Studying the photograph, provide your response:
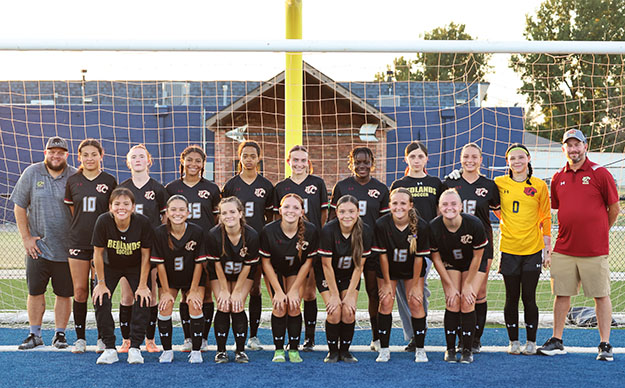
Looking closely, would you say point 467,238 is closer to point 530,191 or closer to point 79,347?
point 530,191

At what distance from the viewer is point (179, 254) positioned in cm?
479

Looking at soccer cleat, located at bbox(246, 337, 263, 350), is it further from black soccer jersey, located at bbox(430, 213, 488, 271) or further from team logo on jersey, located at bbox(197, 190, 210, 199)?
black soccer jersey, located at bbox(430, 213, 488, 271)

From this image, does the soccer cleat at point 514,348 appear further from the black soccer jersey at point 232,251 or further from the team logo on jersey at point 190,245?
the team logo on jersey at point 190,245

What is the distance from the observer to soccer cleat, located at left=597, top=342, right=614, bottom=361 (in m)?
4.83

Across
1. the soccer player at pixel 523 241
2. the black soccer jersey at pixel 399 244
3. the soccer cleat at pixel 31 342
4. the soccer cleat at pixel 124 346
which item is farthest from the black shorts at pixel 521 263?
the soccer cleat at pixel 31 342

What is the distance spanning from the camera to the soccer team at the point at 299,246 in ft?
15.6

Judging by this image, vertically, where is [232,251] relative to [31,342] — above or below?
above

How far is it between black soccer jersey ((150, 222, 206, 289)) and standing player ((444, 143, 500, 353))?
7.18 feet

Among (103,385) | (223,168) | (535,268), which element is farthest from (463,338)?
(223,168)

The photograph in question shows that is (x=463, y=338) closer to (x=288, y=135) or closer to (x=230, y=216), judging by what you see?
(x=230, y=216)

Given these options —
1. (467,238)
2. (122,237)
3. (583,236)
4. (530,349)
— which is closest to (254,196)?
(122,237)

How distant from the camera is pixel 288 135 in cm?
630

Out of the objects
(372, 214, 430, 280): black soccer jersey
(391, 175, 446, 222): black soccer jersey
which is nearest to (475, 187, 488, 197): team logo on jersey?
(391, 175, 446, 222): black soccer jersey

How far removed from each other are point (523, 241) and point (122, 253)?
324 cm
